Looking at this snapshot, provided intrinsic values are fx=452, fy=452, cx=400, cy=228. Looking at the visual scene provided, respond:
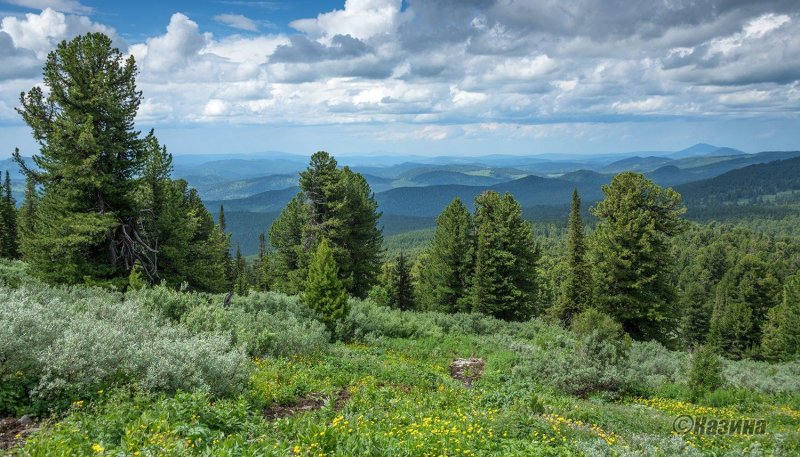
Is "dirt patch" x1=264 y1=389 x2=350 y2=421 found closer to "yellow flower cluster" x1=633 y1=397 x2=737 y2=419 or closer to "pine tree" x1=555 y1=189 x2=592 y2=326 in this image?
"yellow flower cluster" x1=633 y1=397 x2=737 y2=419

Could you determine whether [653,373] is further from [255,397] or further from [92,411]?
[92,411]

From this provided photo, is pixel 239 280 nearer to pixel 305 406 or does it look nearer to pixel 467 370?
pixel 467 370

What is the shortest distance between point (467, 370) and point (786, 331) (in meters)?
33.7

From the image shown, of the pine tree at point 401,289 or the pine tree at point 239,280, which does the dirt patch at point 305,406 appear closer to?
the pine tree at point 401,289

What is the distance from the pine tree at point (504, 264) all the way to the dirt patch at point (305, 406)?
77.3 ft

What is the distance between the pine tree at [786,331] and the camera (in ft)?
113

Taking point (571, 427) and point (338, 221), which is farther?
point (338, 221)

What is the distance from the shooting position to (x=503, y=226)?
108 feet

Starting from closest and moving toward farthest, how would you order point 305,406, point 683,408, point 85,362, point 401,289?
point 85,362, point 305,406, point 683,408, point 401,289

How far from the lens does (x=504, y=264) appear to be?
108 feet

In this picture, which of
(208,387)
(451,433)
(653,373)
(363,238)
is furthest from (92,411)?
(363,238)

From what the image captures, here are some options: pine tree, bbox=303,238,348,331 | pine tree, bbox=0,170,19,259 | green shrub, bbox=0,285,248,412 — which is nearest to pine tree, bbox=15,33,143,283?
pine tree, bbox=303,238,348,331

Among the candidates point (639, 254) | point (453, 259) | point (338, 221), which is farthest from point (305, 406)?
point (453, 259)

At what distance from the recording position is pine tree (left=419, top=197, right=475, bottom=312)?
114 ft
